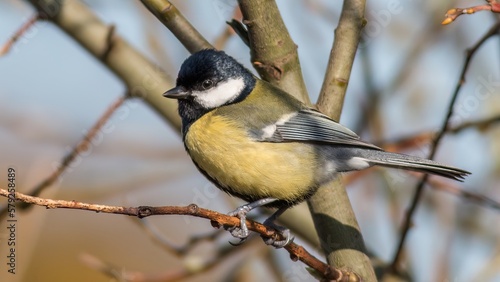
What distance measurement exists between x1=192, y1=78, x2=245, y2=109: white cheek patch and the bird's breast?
20 cm

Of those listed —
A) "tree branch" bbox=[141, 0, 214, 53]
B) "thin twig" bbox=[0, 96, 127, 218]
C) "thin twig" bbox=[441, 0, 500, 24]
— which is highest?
"thin twig" bbox=[441, 0, 500, 24]

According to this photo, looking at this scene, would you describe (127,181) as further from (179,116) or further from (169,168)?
(179,116)

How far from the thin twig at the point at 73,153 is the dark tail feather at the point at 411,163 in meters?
0.94

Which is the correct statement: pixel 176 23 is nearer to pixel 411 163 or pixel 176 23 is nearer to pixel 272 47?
pixel 272 47

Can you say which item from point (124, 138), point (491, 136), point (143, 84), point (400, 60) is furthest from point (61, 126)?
point (491, 136)

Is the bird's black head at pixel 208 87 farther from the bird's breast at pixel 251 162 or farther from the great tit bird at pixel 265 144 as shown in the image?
the bird's breast at pixel 251 162

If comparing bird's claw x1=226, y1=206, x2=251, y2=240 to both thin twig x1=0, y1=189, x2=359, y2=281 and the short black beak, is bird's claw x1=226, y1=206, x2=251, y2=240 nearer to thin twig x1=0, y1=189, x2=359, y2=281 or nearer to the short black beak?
thin twig x1=0, y1=189, x2=359, y2=281

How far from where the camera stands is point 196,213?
60.1 inches

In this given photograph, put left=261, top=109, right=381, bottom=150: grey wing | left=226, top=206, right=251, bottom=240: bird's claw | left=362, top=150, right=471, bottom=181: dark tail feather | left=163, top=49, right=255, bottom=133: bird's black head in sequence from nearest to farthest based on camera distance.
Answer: left=226, top=206, right=251, bottom=240: bird's claw → left=362, top=150, right=471, bottom=181: dark tail feather → left=261, top=109, right=381, bottom=150: grey wing → left=163, top=49, right=255, bottom=133: bird's black head

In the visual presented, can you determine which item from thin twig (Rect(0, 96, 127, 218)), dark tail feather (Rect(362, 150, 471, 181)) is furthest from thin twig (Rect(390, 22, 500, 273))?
thin twig (Rect(0, 96, 127, 218))

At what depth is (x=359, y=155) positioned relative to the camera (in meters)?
2.35

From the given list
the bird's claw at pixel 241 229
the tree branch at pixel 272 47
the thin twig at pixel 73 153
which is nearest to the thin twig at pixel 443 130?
the tree branch at pixel 272 47

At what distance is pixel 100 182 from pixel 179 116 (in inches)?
31.7

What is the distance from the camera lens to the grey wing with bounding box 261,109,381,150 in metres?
2.31
